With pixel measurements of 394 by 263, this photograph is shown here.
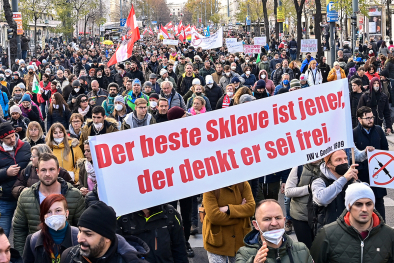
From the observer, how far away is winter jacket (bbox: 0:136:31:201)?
6.82 meters

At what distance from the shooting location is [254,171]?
531cm

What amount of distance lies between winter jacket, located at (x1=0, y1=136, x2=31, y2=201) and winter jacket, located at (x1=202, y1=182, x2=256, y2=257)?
2611 millimetres

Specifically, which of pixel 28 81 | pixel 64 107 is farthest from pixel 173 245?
pixel 28 81

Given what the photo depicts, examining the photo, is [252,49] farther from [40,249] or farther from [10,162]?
[40,249]

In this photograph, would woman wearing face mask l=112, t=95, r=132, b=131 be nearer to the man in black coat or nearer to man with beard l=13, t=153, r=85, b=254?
the man in black coat

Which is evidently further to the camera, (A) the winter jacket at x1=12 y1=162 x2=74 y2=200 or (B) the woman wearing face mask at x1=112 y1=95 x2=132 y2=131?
(B) the woman wearing face mask at x1=112 y1=95 x2=132 y2=131

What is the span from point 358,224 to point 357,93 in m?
9.18

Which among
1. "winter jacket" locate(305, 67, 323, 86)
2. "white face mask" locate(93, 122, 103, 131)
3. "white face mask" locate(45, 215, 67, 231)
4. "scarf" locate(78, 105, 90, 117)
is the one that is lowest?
"white face mask" locate(45, 215, 67, 231)

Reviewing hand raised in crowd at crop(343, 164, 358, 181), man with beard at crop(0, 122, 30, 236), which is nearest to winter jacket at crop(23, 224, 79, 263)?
hand raised in crowd at crop(343, 164, 358, 181)

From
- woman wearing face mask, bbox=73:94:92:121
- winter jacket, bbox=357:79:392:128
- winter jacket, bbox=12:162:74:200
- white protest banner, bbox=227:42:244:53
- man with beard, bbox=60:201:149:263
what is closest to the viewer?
man with beard, bbox=60:201:149:263

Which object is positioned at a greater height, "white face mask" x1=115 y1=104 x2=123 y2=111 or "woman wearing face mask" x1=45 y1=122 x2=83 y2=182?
"white face mask" x1=115 y1=104 x2=123 y2=111

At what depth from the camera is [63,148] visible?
7824mm

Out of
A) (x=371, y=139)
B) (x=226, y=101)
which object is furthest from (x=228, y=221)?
(x=226, y=101)

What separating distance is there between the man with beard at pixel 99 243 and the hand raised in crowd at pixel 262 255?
0.71 metres
